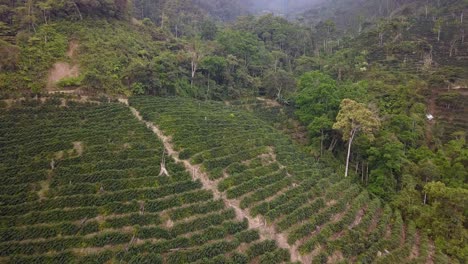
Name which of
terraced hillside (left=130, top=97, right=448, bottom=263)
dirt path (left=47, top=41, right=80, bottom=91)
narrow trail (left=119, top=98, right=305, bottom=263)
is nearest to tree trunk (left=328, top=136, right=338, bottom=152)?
terraced hillside (left=130, top=97, right=448, bottom=263)

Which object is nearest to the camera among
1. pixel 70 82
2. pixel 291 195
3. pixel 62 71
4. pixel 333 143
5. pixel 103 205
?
pixel 103 205

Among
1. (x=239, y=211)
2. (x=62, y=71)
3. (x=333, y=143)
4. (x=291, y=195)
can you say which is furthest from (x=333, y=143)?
(x=62, y=71)

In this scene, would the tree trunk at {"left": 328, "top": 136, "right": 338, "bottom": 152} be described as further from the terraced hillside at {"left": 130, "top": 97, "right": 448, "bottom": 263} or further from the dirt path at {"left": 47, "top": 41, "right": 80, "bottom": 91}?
the dirt path at {"left": 47, "top": 41, "right": 80, "bottom": 91}

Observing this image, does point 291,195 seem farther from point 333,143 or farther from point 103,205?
point 103,205

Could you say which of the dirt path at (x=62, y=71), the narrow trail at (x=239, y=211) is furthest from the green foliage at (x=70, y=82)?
the narrow trail at (x=239, y=211)

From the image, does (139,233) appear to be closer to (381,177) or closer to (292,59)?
(381,177)

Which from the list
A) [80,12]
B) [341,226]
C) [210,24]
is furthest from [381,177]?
[210,24]
